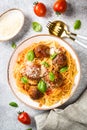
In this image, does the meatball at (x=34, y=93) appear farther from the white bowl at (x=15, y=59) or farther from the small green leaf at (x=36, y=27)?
the small green leaf at (x=36, y=27)

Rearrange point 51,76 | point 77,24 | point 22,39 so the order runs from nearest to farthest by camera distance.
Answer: point 51,76 < point 77,24 < point 22,39

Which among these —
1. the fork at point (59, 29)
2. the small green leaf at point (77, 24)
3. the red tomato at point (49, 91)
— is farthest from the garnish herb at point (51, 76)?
the small green leaf at point (77, 24)

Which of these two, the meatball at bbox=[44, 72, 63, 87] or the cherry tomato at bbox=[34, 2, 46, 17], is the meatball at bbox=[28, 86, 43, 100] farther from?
the cherry tomato at bbox=[34, 2, 46, 17]

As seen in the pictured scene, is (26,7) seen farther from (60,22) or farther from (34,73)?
(34,73)

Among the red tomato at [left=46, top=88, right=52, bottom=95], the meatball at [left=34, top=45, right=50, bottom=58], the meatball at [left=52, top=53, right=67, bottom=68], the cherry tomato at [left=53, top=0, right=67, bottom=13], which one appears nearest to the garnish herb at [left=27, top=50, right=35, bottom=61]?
the meatball at [left=34, top=45, right=50, bottom=58]

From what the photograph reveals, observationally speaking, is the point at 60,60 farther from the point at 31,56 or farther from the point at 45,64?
the point at 31,56

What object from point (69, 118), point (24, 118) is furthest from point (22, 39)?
point (69, 118)

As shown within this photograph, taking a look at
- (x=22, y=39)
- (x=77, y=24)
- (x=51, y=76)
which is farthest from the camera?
(x=22, y=39)

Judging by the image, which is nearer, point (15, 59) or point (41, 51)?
point (41, 51)
